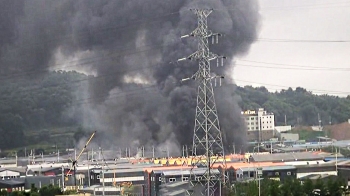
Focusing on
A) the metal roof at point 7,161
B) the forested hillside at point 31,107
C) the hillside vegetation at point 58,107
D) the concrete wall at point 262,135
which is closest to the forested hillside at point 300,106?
the hillside vegetation at point 58,107

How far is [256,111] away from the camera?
8500 centimetres

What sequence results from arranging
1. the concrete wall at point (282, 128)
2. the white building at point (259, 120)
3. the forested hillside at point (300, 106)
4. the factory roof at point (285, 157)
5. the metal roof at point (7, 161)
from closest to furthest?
the factory roof at point (285, 157) < the metal roof at point (7, 161) < the white building at point (259, 120) < the concrete wall at point (282, 128) < the forested hillside at point (300, 106)

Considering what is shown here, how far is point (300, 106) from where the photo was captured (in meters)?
91.6

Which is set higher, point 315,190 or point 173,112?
point 173,112

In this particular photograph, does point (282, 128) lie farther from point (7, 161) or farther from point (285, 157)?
point (7, 161)

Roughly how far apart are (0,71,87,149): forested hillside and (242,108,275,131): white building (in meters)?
17.3

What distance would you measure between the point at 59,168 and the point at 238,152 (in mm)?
15269

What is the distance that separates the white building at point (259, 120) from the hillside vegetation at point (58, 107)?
2552mm

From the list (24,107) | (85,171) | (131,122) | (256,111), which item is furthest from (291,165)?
Answer: (256,111)

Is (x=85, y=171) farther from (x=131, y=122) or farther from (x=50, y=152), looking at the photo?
(x=50, y=152)

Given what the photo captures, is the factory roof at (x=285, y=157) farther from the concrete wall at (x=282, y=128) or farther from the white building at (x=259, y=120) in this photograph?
the concrete wall at (x=282, y=128)

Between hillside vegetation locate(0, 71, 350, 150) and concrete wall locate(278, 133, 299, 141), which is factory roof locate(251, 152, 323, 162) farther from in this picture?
concrete wall locate(278, 133, 299, 141)

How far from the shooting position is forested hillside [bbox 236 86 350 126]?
87125mm

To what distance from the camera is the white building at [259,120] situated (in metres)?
81.8
